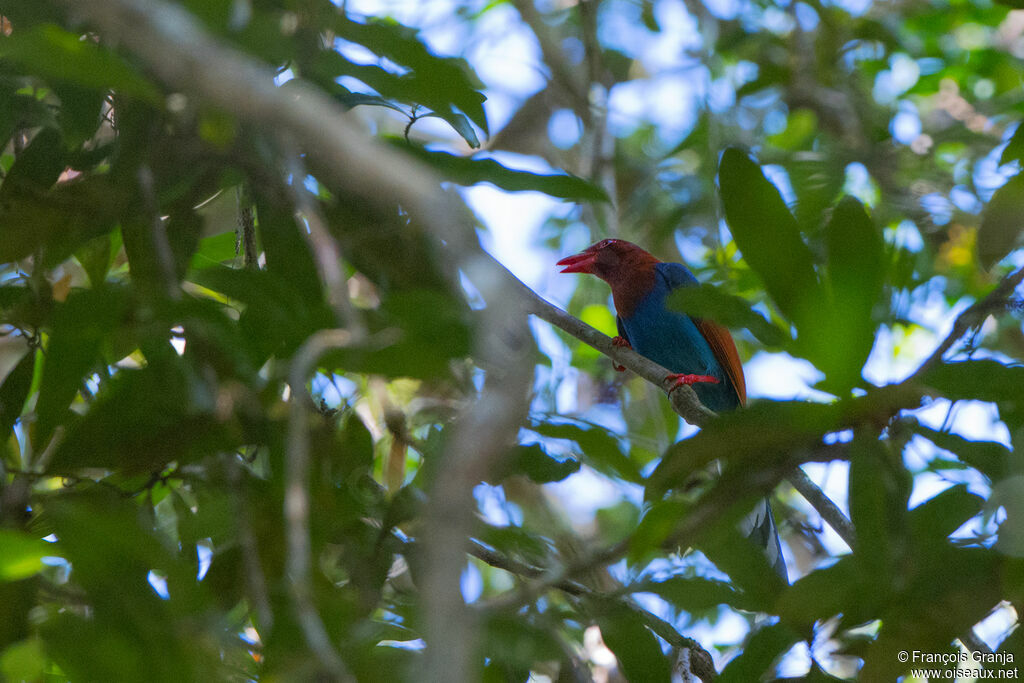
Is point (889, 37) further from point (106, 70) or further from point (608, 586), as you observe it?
point (106, 70)

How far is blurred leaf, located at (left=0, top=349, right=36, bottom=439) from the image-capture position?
72.9 inches

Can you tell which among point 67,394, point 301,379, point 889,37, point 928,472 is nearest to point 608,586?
point 928,472

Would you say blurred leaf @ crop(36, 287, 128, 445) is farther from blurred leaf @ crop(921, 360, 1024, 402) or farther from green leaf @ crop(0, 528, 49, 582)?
blurred leaf @ crop(921, 360, 1024, 402)

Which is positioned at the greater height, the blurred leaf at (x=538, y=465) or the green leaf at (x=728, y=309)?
the green leaf at (x=728, y=309)

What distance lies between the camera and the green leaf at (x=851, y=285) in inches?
54.7

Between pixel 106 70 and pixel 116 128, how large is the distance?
0.71 metres

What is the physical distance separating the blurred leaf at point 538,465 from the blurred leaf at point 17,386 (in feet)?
3.54

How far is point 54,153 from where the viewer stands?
1931 mm

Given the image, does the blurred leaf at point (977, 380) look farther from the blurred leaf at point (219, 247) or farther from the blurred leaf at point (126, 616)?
the blurred leaf at point (219, 247)

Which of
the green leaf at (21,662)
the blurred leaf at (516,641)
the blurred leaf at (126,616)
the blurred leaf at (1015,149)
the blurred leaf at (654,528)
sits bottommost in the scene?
the green leaf at (21,662)

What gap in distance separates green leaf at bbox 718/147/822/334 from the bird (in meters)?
2.16

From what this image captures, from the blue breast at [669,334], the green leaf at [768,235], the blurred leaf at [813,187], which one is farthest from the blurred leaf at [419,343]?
the blue breast at [669,334]

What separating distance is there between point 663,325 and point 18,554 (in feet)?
9.79

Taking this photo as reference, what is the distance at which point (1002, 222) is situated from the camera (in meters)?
1.95
